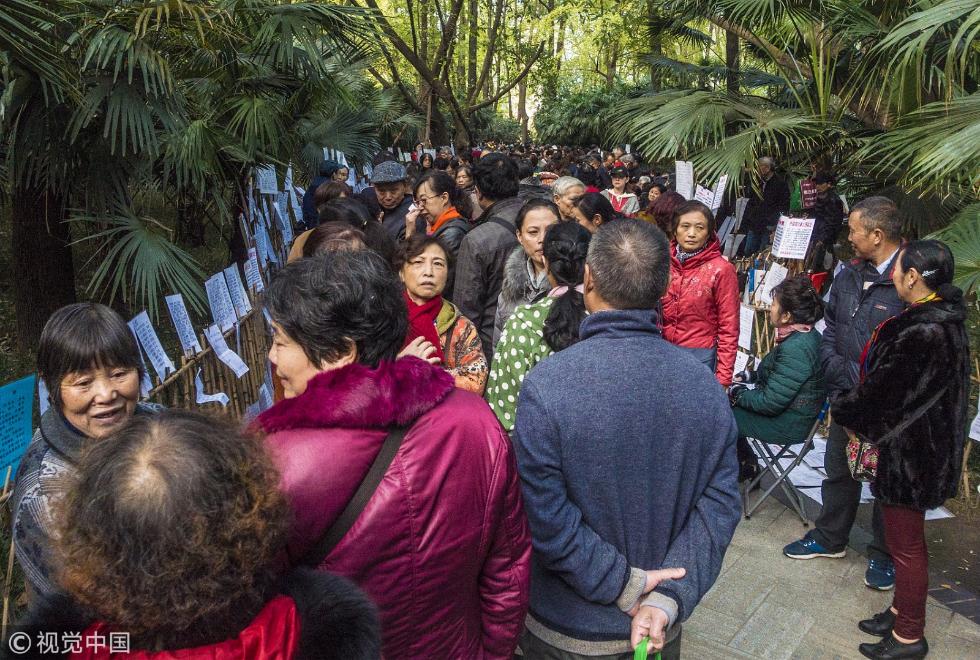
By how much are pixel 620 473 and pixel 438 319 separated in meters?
1.64

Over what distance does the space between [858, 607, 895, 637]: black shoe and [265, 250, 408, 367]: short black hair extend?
10.1 ft

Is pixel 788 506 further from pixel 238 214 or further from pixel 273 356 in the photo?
pixel 238 214

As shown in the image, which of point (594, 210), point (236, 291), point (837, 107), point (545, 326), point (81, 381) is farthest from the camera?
point (837, 107)

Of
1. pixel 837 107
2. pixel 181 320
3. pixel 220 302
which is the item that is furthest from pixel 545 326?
pixel 837 107

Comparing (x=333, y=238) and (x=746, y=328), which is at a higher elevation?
(x=333, y=238)

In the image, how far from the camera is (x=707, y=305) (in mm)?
4859

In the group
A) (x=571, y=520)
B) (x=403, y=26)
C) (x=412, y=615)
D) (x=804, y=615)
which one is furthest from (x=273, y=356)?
(x=403, y=26)

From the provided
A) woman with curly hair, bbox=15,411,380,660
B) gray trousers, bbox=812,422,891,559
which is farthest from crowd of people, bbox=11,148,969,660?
gray trousers, bbox=812,422,891,559

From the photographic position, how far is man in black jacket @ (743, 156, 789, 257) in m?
11.0

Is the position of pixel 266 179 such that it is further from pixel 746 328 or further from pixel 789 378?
pixel 789 378

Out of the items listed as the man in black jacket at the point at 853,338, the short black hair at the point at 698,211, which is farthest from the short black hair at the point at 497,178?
the man in black jacket at the point at 853,338

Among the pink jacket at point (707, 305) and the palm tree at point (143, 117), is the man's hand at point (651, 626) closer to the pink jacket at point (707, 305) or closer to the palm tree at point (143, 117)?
the pink jacket at point (707, 305)

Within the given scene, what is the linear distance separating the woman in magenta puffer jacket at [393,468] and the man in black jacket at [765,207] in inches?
379

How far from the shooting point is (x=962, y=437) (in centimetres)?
354
